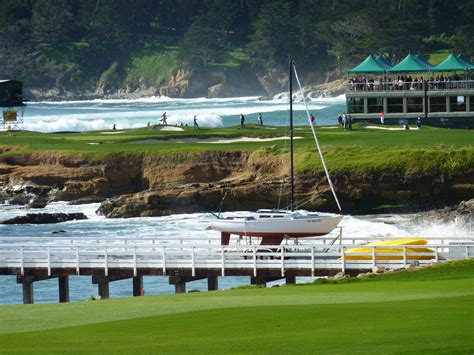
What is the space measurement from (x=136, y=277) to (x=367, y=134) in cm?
3799

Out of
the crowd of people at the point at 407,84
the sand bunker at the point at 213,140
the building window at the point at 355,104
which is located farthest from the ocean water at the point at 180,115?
the sand bunker at the point at 213,140

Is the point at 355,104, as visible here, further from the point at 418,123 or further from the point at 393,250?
the point at 393,250

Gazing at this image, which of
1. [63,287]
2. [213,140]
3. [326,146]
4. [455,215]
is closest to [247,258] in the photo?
[63,287]

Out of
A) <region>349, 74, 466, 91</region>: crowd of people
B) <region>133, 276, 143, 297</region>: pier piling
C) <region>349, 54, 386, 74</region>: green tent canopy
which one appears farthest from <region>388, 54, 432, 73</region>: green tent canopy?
<region>133, 276, 143, 297</region>: pier piling

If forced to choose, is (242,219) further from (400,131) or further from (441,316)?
(400,131)

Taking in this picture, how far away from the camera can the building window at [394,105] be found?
289ft

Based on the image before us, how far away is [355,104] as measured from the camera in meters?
89.7

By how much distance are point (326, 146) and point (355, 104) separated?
2086 centimetres

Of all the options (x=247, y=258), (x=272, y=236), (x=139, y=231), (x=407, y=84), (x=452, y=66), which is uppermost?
(x=452, y=66)

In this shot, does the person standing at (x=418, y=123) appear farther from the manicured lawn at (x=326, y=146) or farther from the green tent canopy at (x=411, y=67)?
the green tent canopy at (x=411, y=67)

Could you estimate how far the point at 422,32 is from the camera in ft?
639

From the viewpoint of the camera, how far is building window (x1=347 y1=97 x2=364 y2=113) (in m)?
89.4

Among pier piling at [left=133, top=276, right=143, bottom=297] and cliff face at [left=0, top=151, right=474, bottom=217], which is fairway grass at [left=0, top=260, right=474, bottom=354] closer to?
pier piling at [left=133, top=276, right=143, bottom=297]

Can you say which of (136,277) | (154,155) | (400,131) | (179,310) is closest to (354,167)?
(154,155)
